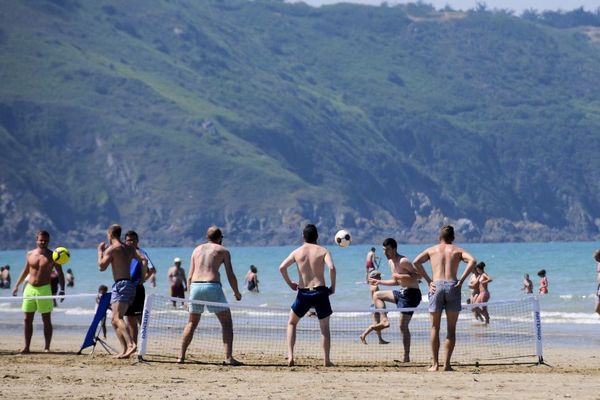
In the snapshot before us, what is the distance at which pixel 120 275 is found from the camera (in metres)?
14.4

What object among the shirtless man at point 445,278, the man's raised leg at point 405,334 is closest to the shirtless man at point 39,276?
the man's raised leg at point 405,334

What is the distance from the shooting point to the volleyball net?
48.9ft

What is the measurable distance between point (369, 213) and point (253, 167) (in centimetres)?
2075

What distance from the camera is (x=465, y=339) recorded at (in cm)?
1894

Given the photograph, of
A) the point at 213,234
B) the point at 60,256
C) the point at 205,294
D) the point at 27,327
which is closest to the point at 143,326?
the point at 205,294

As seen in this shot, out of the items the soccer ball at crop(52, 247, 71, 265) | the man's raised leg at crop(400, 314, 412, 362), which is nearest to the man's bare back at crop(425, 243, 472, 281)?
the man's raised leg at crop(400, 314, 412, 362)

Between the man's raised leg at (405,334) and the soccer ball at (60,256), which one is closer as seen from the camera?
the man's raised leg at (405,334)

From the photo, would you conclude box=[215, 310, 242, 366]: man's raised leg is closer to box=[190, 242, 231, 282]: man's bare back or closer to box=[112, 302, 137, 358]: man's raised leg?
box=[190, 242, 231, 282]: man's bare back

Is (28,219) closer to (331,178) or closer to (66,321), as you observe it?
(331,178)

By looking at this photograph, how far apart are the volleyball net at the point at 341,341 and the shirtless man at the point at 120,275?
311 mm

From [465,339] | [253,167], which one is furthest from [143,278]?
[253,167]

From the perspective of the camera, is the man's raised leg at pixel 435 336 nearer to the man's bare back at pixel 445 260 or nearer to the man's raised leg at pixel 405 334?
the man's bare back at pixel 445 260

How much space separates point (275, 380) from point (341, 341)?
573 cm

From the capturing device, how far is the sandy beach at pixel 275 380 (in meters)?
11.6
